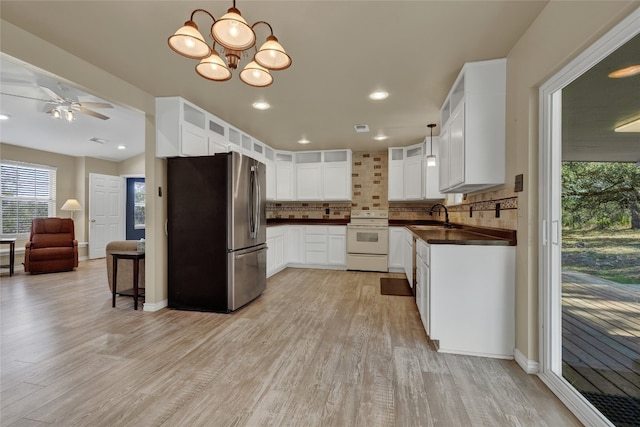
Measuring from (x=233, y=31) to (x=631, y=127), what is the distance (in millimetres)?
1975

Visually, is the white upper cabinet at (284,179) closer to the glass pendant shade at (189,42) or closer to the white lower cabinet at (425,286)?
the white lower cabinet at (425,286)

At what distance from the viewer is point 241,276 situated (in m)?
3.32

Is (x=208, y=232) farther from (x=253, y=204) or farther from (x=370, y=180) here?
(x=370, y=180)

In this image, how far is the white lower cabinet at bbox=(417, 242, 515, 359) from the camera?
2.18 meters

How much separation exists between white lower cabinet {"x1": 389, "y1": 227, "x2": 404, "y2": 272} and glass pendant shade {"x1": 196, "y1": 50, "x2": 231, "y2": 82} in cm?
415

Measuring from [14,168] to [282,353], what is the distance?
23.0 feet

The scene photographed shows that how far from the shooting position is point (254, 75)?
1.94m

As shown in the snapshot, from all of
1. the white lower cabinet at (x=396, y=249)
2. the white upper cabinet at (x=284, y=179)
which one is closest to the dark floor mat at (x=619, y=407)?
the white lower cabinet at (x=396, y=249)

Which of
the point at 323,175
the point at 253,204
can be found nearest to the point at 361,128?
the point at 323,175

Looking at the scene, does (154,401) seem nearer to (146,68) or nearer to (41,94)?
(146,68)

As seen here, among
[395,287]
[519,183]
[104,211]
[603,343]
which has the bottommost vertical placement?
[395,287]

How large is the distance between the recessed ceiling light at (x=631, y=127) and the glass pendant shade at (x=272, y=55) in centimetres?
173

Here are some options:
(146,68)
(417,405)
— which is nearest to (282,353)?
(417,405)

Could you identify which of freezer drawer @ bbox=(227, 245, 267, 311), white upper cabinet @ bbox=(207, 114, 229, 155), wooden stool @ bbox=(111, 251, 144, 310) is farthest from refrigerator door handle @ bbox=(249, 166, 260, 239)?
wooden stool @ bbox=(111, 251, 144, 310)
